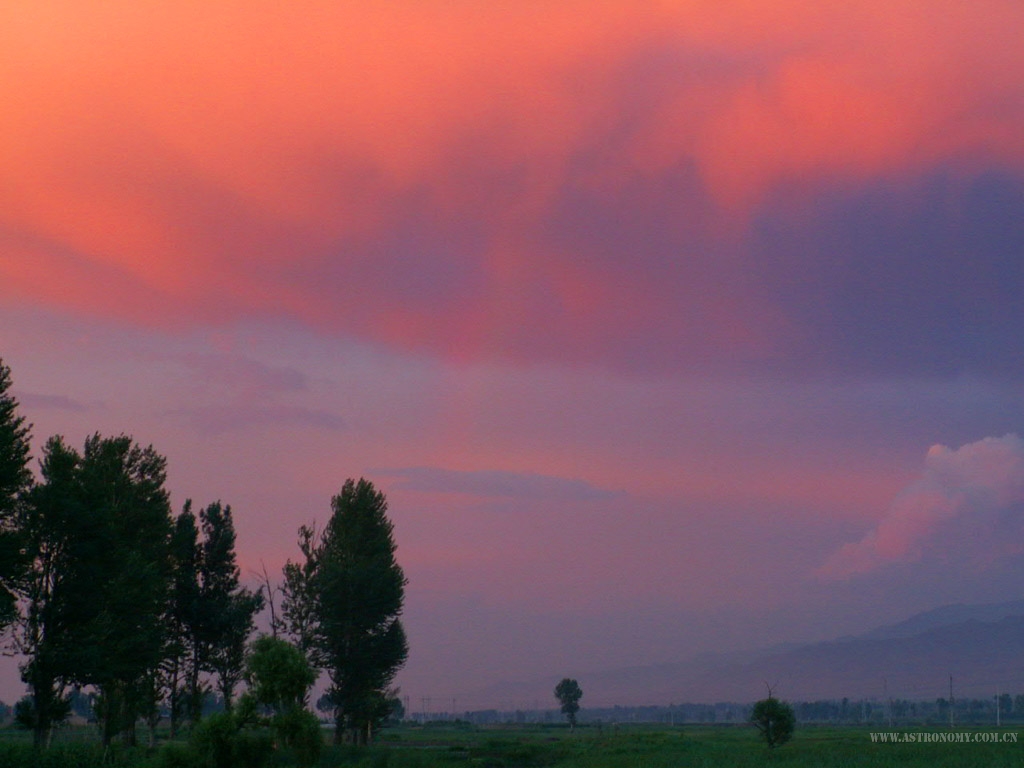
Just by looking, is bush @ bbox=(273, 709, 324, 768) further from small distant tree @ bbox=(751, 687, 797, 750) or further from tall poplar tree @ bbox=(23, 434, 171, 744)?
small distant tree @ bbox=(751, 687, 797, 750)

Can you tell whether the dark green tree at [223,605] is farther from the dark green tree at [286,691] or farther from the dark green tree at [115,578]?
the dark green tree at [286,691]

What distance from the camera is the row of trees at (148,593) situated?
189 ft

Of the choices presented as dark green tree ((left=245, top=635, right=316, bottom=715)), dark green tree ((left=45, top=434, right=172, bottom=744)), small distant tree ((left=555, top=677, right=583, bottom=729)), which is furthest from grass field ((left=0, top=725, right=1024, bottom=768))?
small distant tree ((left=555, top=677, right=583, bottom=729))

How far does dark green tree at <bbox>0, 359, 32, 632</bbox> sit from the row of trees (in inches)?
3.4

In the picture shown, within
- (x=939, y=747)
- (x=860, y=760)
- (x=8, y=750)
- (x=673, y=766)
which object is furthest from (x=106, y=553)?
(x=939, y=747)

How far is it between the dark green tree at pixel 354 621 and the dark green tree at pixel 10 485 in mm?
31584

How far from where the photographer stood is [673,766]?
225 feet

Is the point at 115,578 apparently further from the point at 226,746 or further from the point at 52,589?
the point at 226,746

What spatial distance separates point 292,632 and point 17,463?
1469 inches

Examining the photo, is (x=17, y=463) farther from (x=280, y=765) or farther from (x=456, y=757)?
(x=456, y=757)

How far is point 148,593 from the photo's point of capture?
6475 cm

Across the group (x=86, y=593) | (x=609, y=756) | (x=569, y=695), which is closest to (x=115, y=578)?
(x=86, y=593)

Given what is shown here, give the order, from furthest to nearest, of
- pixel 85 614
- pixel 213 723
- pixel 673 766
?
pixel 673 766, pixel 85 614, pixel 213 723

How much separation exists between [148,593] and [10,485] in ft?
45.2
